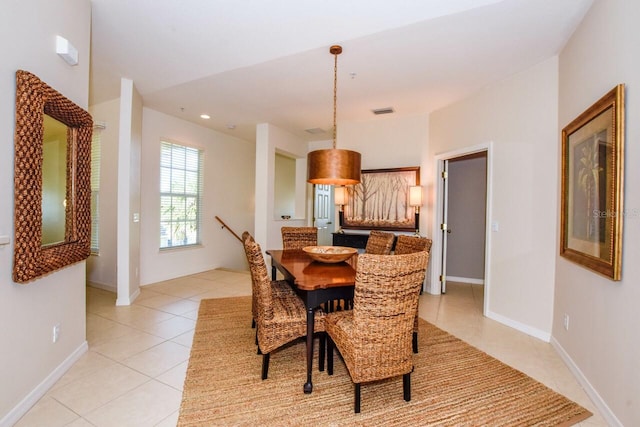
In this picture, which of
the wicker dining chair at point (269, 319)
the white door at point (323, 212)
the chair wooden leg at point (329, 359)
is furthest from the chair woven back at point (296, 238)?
the white door at point (323, 212)

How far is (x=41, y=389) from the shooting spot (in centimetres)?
198

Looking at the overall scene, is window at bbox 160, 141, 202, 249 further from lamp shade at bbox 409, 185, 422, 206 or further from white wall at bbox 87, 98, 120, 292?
lamp shade at bbox 409, 185, 422, 206

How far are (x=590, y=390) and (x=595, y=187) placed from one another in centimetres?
139

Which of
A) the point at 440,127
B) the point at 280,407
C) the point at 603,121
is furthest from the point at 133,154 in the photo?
the point at 603,121

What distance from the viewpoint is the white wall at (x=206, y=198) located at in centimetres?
485

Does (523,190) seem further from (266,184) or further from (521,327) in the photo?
(266,184)

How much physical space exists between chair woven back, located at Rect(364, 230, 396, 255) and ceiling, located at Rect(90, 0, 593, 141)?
1790 mm

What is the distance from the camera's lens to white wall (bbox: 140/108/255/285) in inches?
191

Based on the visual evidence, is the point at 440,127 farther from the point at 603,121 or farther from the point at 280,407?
the point at 280,407

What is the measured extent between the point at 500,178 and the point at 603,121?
1472 mm

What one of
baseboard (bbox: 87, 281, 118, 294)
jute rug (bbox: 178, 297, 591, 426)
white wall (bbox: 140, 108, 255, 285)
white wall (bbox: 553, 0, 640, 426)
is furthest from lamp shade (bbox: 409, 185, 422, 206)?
baseboard (bbox: 87, 281, 118, 294)

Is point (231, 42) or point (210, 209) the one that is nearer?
point (231, 42)

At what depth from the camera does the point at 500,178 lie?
3496 mm

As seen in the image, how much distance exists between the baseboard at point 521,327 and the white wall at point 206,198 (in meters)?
4.80
